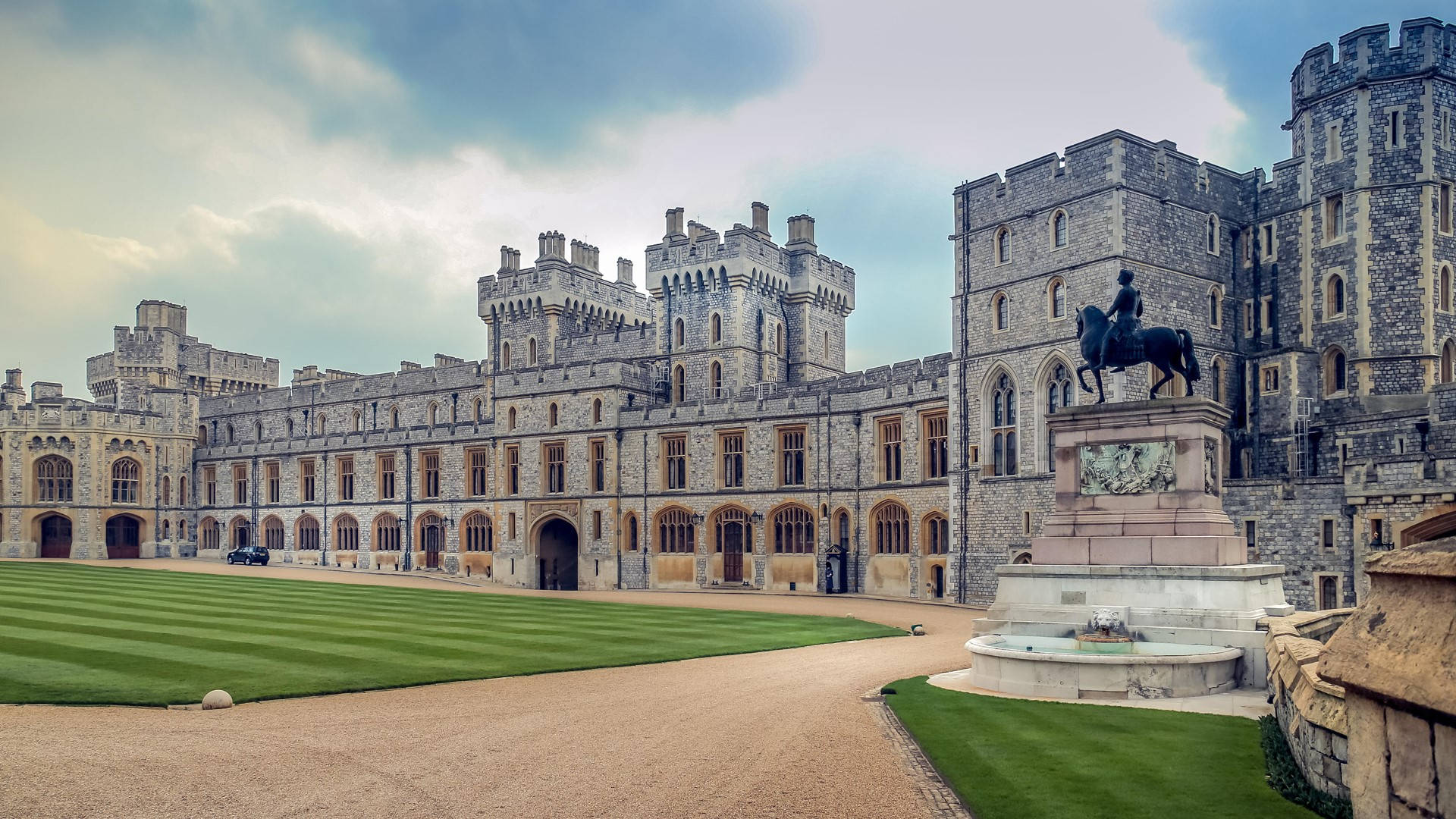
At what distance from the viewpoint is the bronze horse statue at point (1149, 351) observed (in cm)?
1964

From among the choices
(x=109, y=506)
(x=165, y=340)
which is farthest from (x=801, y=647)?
(x=165, y=340)

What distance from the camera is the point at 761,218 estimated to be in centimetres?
5366

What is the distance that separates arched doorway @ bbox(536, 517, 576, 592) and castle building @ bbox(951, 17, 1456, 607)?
2198 centimetres

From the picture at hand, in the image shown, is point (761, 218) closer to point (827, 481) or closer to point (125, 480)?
point (827, 481)

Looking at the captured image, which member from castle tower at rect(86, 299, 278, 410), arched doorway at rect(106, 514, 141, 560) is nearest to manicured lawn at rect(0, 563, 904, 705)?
arched doorway at rect(106, 514, 141, 560)

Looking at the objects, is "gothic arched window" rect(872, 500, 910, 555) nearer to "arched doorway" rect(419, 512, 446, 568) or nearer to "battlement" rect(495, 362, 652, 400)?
"battlement" rect(495, 362, 652, 400)

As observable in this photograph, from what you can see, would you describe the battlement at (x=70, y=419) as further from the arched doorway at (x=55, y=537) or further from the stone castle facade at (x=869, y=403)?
the arched doorway at (x=55, y=537)

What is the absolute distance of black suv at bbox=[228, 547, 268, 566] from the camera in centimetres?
5781

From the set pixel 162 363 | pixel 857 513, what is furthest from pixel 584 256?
pixel 162 363

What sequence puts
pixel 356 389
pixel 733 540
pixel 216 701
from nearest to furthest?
1. pixel 216 701
2. pixel 733 540
3. pixel 356 389

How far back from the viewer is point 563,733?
12.6m

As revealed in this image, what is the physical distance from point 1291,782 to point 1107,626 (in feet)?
26.1

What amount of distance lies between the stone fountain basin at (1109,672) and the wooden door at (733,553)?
101 feet

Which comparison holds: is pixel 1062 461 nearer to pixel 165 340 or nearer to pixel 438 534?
pixel 438 534
